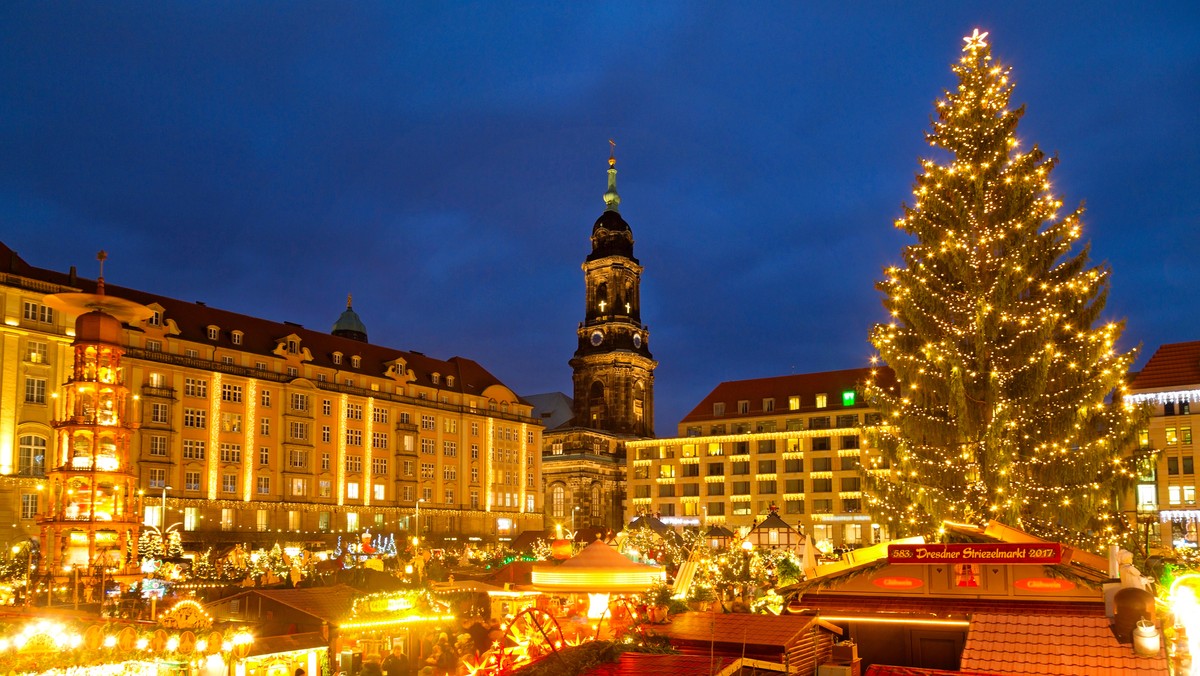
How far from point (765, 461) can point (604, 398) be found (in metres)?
24.2

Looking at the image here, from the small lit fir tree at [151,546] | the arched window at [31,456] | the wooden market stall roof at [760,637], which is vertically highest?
the arched window at [31,456]

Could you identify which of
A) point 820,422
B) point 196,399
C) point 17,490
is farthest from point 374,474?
point 820,422

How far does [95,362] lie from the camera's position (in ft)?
96.7

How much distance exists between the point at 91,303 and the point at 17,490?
104 ft

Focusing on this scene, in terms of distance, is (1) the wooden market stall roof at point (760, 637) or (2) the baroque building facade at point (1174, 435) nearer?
(1) the wooden market stall roof at point (760, 637)

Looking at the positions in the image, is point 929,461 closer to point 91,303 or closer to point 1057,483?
point 1057,483

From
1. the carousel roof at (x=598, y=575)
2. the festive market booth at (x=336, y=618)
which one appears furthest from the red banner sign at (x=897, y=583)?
the festive market booth at (x=336, y=618)

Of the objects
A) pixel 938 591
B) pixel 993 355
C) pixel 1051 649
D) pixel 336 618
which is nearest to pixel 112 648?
pixel 336 618

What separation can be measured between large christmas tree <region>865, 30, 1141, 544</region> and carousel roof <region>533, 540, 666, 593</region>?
13479 millimetres

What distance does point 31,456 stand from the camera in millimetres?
56531

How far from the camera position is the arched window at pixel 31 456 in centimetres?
5603

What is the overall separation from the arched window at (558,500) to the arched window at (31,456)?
5832 cm

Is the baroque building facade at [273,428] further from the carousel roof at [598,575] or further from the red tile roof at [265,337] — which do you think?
the carousel roof at [598,575]

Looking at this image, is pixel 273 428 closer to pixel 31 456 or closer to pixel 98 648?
pixel 31 456
